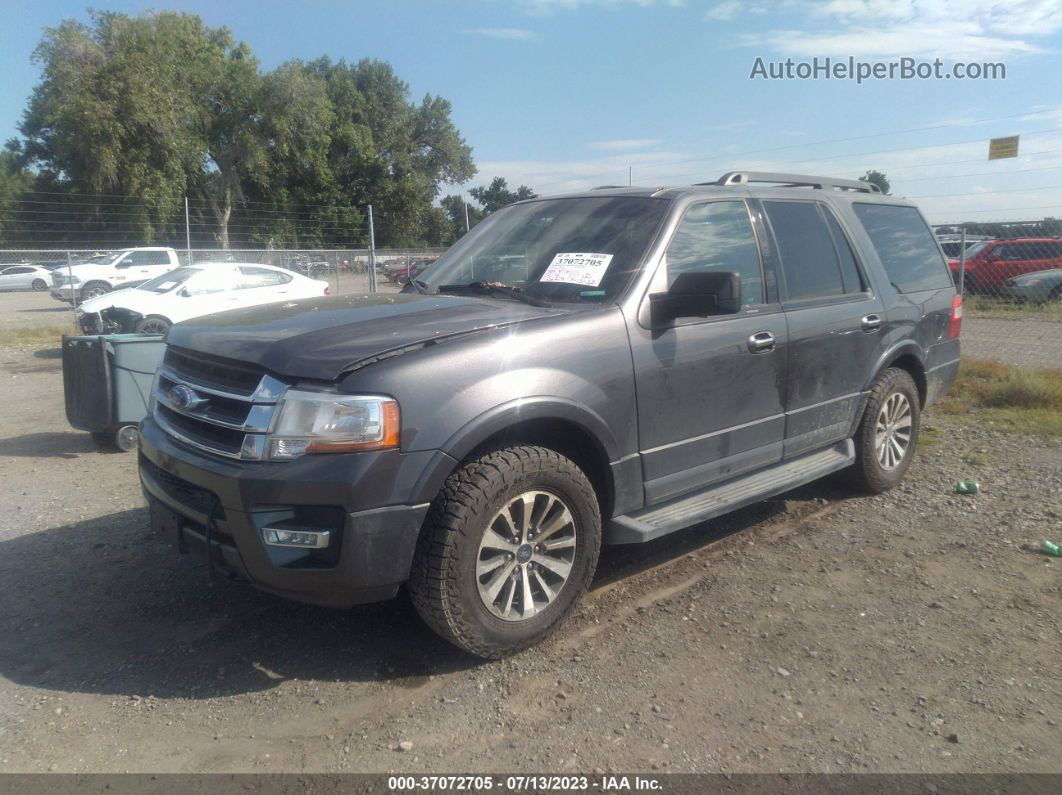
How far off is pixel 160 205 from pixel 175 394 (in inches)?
1272

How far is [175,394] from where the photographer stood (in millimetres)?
3510

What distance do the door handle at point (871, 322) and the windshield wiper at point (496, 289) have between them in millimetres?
2258

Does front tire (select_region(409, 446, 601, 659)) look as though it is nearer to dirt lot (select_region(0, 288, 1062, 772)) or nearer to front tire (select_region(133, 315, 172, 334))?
dirt lot (select_region(0, 288, 1062, 772))

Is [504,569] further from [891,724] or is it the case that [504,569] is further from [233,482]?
[891,724]

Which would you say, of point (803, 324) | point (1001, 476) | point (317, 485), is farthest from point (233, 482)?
point (1001, 476)

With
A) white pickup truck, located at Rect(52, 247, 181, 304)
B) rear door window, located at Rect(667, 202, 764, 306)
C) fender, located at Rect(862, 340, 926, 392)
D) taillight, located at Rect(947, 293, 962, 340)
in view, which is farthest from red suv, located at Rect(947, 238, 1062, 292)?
white pickup truck, located at Rect(52, 247, 181, 304)

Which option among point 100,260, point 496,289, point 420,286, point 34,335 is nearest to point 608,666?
point 496,289

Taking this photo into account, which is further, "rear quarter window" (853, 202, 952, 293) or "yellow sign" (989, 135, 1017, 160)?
"yellow sign" (989, 135, 1017, 160)

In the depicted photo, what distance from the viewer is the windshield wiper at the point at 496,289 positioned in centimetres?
386

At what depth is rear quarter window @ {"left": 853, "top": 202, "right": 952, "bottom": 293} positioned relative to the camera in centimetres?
540

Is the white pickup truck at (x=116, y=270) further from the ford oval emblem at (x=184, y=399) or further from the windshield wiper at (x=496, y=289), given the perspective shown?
the ford oval emblem at (x=184, y=399)

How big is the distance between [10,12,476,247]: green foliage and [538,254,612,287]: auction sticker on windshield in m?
26.1

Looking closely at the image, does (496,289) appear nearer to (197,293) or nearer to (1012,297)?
(197,293)

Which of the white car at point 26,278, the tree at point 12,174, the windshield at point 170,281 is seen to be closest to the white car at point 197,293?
the windshield at point 170,281
